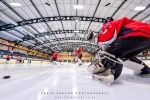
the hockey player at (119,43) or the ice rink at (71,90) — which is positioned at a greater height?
the hockey player at (119,43)

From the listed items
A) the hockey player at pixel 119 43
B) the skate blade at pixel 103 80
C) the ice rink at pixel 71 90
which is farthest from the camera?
the hockey player at pixel 119 43

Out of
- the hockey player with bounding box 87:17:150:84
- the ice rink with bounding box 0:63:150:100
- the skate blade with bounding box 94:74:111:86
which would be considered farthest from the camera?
the hockey player with bounding box 87:17:150:84

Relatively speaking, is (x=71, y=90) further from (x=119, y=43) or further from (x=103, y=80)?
(x=119, y=43)

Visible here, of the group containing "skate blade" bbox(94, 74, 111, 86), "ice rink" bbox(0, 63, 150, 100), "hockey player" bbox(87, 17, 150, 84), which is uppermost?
"hockey player" bbox(87, 17, 150, 84)

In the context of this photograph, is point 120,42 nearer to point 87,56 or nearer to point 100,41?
point 100,41

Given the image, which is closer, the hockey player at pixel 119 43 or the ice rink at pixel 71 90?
the ice rink at pixel 71 90

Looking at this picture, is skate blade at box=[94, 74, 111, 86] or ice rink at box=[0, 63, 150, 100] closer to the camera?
ice rink at box=[0, 63, 150, 100]

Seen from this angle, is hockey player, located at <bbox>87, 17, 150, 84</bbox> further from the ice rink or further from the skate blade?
the ice rink

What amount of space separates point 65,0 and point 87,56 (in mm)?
36037

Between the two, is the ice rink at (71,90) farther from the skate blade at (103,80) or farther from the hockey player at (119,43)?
the hockey player at (119,43)

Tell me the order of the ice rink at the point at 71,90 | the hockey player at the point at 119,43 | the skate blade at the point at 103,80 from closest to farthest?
the ice rink at the point at 71,90 < the skate blade at the point at 103,80 < the hockey player at the point at 119,43

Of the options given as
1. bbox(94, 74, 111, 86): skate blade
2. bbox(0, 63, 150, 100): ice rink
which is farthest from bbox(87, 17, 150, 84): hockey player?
bbox(0, 63, 150, 100): ice rink

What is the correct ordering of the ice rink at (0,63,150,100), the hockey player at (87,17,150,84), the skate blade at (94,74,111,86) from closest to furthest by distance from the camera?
the ice rink at (0,63,150,100)
the skate blade at (94,74,111,86)
the hockey player at (87,17,150,84)

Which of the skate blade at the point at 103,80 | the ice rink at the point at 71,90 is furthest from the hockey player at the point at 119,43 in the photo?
the ice rink at the point at 71,90
